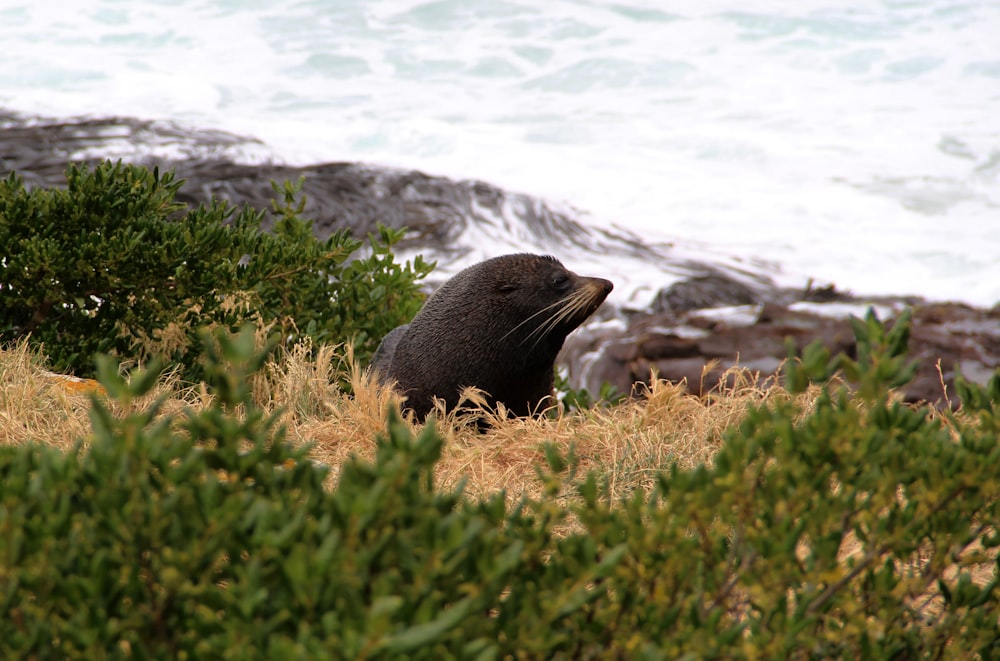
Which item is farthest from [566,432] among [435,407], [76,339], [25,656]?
[25,656]

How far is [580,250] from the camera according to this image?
604 inches

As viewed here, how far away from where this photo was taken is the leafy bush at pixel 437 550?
1896mm

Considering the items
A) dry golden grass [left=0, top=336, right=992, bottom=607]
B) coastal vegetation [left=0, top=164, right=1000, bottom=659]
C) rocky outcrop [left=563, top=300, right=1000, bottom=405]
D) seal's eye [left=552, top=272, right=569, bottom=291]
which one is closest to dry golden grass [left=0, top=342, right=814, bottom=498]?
dry golden grass [left=0, top=336, right=992, bottom=607]

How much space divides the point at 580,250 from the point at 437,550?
13626 millimetres

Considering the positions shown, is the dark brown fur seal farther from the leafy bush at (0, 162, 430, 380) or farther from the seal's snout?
the leafy bush at (0, 162, 430, 380)

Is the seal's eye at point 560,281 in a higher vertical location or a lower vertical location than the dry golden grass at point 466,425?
higher

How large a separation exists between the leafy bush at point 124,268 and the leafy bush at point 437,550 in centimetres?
314

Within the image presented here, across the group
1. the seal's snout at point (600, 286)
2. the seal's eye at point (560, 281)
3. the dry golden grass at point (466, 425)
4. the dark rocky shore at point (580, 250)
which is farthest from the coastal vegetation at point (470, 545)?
the dark rocky shore at point (580, 250)

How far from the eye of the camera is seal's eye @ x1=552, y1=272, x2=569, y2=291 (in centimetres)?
550

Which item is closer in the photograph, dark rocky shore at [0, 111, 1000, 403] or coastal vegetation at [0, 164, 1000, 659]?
coastal vegetation at [0, 164, 1000, 659]

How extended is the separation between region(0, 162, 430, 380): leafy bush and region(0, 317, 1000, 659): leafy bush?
314 centimetres

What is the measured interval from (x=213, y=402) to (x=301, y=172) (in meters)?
9.43

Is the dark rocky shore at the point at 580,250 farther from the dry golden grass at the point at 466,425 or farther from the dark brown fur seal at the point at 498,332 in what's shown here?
the dry golden grass at the point at 466,425

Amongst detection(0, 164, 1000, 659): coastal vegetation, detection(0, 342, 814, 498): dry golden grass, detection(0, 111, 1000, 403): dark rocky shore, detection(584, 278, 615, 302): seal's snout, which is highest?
detection(0, 164, 1000, 659): coastal vegetation
